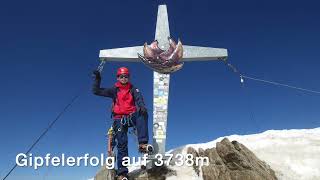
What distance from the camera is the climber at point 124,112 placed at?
13000 millimetres

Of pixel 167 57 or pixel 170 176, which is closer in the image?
pixel 170 176

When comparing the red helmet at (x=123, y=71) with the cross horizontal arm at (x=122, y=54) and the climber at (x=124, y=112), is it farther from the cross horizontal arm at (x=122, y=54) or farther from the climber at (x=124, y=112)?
the cross horizontal arm at (x=122, y=54)

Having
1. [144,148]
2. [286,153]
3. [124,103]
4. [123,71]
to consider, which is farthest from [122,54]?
[286,153]

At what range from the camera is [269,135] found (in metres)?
19.6

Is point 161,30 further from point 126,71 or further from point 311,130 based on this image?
point 311,130

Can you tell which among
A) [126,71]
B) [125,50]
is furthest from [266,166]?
[125,50]

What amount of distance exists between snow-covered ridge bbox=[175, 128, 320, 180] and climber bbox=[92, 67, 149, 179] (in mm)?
4631

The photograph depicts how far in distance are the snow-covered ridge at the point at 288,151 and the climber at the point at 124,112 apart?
4.63 metres

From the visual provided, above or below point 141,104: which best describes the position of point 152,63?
above

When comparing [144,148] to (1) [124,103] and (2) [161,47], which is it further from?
(2) [161,47]

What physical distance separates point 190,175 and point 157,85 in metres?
4.37

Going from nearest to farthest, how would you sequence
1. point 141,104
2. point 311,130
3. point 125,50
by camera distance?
point 141,104 → point 125,50 → point 311,130

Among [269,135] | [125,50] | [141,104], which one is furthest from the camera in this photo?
[269,135]

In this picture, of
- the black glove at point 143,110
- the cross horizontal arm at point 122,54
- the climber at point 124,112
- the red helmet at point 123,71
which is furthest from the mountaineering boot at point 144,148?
the cross horizontal arm at point 122,54
